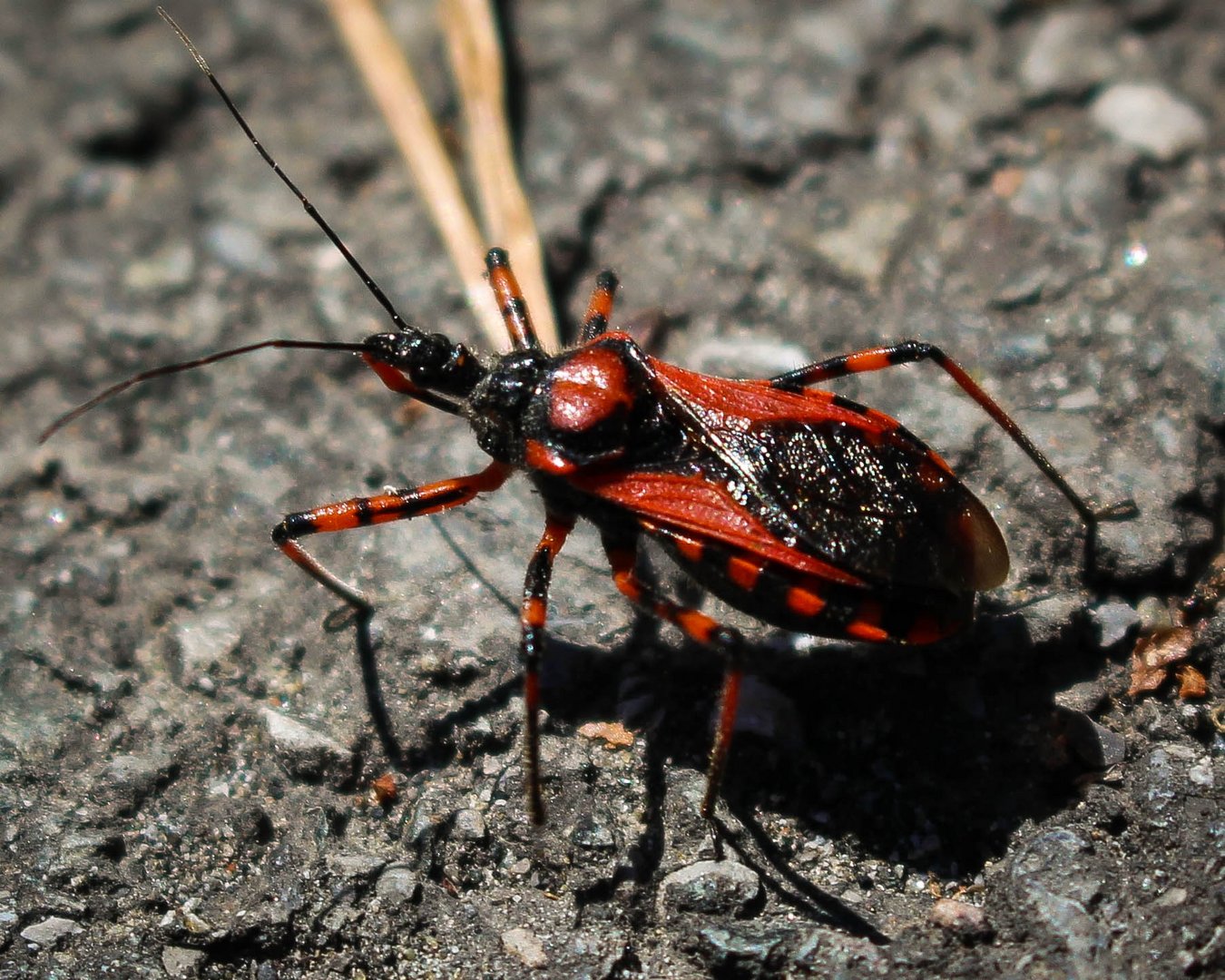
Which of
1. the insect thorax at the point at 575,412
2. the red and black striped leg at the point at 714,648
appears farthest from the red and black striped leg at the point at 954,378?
the red and black striped leg at the point at 714,648

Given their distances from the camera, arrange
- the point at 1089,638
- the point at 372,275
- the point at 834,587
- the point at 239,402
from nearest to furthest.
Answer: the point at 834,587, the point at 1089,638, the point at 239,402, the point at 372,275

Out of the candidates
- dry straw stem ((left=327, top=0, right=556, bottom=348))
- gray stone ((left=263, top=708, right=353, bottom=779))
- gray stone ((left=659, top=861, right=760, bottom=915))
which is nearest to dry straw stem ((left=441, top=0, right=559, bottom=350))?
dry straw stem ((left=327, top=0, right=556, bottom=348))

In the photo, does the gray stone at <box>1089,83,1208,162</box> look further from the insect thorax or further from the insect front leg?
the insect front leg

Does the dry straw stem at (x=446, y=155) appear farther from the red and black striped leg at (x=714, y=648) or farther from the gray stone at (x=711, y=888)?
the gray stone at (x=711, y=888)

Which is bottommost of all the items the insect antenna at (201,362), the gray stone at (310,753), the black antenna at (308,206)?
the gray stone at (310,753)

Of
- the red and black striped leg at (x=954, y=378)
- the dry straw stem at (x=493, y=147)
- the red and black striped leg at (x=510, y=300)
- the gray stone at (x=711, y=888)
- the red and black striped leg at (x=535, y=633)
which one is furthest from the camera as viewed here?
the dry straw stem at (x=493, y=147)

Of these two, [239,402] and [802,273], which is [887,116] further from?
[239,402]

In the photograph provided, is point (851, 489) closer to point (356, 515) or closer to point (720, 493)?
point (720, 493)

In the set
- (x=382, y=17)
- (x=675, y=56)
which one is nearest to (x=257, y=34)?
(x=382, y=17)
